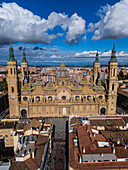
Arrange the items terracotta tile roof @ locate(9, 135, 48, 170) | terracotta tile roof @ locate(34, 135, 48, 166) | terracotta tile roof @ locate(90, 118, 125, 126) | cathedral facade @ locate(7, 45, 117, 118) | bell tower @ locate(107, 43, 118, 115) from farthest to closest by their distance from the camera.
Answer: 1. cathedral facade @ locate(7, 45, 117, 118)
2. bell tower @ locate(107, 43, 118, 115)
3. terracotta tile roof @ locate(90, 118, 125, 126)
4. terracotta tile roof @ locate(34, 135, 48, 166)
5. terracotta tile roof @ locate(9, 135, 48, 170)

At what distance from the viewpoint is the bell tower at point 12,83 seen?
56.1m

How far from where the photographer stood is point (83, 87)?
6688cm

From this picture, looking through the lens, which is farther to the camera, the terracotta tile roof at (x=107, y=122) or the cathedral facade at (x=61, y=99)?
Answer: the cathedral facade at (x=61, y=99)

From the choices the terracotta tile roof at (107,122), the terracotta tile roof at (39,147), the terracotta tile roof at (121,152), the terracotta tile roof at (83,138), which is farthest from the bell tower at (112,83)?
the terracotta tile roof at (39,147)

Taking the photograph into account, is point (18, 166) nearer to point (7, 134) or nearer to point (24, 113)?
point (7, 134)

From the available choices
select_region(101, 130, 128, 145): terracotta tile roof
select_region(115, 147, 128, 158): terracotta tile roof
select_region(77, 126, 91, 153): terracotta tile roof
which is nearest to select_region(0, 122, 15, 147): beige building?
select_region(77, 126, 91, 153): terracotta tile roof

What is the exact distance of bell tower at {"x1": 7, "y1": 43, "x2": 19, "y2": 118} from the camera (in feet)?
184

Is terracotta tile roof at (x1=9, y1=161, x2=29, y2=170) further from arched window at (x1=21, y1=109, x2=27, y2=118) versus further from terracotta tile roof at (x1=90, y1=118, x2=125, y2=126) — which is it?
arched window at (x1=21, y1=109, x2=27, y2=118)

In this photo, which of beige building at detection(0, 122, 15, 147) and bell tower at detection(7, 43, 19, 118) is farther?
bell tower at detection(7, 43, 19, 118)

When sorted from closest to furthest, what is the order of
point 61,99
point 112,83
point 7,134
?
point 7,134
point 112,83
point 61,99

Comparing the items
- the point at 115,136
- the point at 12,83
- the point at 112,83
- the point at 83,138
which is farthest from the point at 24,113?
the point at 115,136

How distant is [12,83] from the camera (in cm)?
5781

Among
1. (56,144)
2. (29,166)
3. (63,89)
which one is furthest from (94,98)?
(29,166)

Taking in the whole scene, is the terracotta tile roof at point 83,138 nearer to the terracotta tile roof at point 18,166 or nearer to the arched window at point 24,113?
the terracotta tile roof at point 18,166
